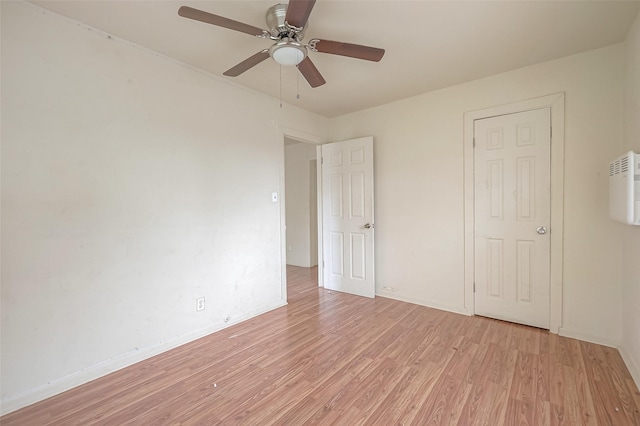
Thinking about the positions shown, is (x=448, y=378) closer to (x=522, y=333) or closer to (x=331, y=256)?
(x=522, y=333)

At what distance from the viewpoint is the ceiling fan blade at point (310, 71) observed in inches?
81.1

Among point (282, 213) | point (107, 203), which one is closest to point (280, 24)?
point (107, 203)

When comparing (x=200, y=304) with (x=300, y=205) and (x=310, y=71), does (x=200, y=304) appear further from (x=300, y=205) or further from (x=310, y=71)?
(x=300, y=205)

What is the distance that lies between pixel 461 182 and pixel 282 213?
211cm

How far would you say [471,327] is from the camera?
286cm

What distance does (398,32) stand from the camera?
2.16 m

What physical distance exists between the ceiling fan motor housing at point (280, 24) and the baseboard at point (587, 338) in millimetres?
3348

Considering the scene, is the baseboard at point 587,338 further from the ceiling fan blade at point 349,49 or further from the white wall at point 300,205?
the white wall at point 300,205

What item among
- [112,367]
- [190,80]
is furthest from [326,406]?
[190,80]

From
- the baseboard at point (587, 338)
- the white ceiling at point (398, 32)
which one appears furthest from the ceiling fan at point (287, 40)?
the baseboard at point (587, 338)

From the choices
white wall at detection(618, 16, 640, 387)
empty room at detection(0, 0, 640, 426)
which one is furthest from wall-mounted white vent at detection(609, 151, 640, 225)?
white wall at detection(618, 16, 640, 387)

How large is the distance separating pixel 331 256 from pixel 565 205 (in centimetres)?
270

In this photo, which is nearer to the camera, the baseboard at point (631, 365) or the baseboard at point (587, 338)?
the baseboard at point (631, 365)

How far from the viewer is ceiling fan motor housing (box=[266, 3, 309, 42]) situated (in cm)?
182
